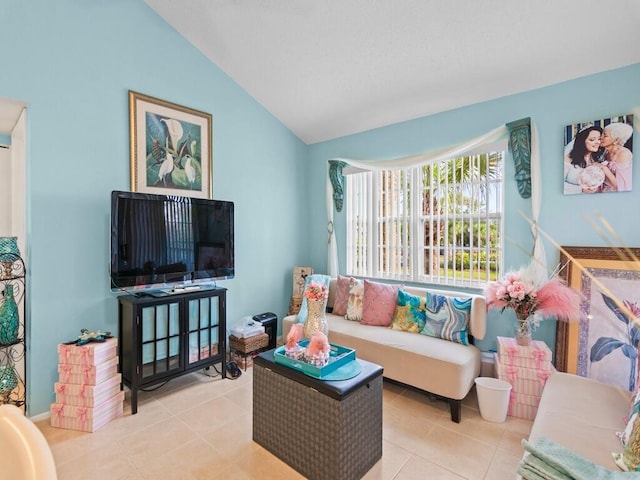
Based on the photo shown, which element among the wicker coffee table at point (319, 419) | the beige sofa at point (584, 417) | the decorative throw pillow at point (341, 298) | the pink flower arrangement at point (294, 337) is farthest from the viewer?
the decorative throw pillow at point (341, 298)

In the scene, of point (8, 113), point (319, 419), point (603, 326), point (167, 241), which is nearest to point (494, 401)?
point (603, 326)

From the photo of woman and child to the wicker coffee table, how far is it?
2167mm

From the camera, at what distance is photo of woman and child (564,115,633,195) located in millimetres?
2424

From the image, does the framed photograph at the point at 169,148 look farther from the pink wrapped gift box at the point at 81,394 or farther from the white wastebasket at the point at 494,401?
the white wastebasket at the point at 494,401

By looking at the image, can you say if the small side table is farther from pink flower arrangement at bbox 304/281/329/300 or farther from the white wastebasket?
the white wastebasket

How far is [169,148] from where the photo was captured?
120 inches

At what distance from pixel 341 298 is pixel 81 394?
90.4 inches

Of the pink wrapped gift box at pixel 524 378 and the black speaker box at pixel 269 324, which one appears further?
the black speaker box at pixel 269 324

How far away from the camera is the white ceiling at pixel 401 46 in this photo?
227 centimetres

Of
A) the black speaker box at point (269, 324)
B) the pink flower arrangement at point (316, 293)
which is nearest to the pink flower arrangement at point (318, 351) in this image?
the pink flower arrangement at point (316, 293)

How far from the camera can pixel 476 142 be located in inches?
118

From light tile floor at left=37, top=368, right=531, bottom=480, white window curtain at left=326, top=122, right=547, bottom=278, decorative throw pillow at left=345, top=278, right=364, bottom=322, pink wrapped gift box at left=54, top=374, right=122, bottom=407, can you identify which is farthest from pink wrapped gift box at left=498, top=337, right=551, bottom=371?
pink wrapped gift box at left=54, top=374, right=122, bottom=407

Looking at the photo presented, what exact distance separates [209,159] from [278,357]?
7.05 feet

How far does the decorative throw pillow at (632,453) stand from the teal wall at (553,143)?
1255 millimetres
